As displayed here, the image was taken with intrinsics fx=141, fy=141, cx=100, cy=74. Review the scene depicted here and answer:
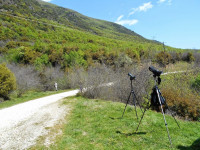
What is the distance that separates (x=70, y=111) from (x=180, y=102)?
289 inches

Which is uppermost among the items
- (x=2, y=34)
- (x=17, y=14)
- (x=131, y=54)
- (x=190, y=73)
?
(x=17, y=14)

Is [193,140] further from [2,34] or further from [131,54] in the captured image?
[2,34]

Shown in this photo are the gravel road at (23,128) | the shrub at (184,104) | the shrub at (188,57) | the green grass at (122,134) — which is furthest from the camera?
the shrub at (188,57)

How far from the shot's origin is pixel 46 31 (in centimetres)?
4378

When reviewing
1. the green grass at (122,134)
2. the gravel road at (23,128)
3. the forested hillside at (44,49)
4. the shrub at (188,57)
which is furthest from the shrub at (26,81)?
the shrub at (188,57)

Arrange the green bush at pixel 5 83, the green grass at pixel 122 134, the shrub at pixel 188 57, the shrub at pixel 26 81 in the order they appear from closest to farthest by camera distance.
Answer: the green grass at pixel 122 134 < the green bush at pixel 5 83 < the shrub at pixel 26 81 < the shrub at pixel 188 57

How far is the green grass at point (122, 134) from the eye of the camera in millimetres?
4379

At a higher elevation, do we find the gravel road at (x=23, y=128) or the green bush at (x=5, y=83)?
the green bush at (x=5, y=83)

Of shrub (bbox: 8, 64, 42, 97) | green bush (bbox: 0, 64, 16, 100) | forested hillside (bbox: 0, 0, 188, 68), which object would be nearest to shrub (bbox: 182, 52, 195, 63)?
forested hillside (bbox: 0, 0, 188, 68)

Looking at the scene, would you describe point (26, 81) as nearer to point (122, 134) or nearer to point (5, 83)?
point (5, 83)

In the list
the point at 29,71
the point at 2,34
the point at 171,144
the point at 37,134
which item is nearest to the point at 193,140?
the point at 171,144

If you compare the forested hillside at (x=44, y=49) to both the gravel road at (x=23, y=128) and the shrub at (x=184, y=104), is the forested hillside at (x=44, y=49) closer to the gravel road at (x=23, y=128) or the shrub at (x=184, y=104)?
the shrub at (x=184, y=104)

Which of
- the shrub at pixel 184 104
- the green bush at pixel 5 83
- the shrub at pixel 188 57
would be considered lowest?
the shrub at pixel 184 104

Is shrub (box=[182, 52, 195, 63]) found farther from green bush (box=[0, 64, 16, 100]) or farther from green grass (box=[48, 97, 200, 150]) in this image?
green bush (box=[0, 64, 16, 100])
